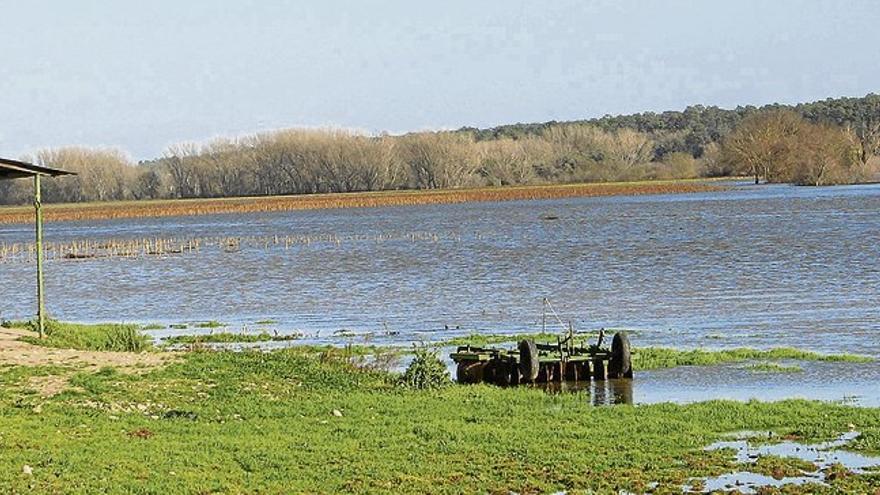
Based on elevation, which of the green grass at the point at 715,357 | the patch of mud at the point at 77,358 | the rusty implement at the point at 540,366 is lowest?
the green grass at the point at 715,357

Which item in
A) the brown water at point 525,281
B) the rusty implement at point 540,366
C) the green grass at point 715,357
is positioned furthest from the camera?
the brown water at point 525,281

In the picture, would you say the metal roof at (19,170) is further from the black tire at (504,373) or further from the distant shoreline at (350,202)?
the distant shoreline at (350,202)

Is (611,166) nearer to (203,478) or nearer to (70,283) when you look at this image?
(70,283)

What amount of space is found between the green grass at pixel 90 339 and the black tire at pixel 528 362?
24.6ft

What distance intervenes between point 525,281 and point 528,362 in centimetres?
2301

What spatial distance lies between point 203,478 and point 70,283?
4033 cm

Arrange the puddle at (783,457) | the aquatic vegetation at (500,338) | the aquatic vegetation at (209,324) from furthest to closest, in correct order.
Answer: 1. the aquatic vegetation at (209,324)
2. the aquatic vegetation at (500,338)
3. the puddle at (783,457)

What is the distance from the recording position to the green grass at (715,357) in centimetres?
2387

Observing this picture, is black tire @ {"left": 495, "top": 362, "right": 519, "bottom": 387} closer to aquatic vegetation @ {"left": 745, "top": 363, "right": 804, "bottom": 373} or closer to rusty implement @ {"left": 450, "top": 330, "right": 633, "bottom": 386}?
rusty implement @ {"left": 450, "top": 330, "right": 633, "bottom": 386}

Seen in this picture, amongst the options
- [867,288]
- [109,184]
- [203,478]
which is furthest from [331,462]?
[109,184]

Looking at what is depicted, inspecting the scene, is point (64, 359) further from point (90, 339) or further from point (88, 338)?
point (88, 338)

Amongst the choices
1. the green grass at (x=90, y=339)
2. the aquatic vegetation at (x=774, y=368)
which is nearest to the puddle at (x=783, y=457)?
the aquatic vegetation at (x=774, y=368)

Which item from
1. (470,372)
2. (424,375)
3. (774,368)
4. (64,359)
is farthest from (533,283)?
(64,359)

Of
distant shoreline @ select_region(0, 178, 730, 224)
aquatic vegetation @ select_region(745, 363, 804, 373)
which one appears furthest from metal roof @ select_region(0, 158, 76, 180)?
distant shoreline @ select_region(0, 178, 730, 224)
